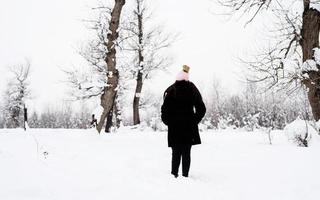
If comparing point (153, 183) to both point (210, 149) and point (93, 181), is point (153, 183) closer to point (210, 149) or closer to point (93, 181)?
point (93, 181)

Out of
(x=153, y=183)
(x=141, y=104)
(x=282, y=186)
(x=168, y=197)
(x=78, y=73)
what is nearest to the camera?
(x=168, y=197)

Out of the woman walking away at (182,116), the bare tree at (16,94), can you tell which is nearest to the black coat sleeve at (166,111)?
the woman walking away at (182,116)

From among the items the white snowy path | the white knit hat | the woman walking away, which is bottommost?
the white snowy path

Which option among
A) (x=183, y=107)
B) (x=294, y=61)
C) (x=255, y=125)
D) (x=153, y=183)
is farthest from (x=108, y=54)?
(x=255, y=125)

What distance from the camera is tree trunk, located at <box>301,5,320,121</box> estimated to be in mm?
8875

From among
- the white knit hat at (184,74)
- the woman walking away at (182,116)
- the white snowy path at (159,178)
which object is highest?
the white knit hat at (184,74)

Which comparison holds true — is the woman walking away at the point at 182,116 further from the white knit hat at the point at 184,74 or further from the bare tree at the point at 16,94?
the bare tree at the point at 16,94

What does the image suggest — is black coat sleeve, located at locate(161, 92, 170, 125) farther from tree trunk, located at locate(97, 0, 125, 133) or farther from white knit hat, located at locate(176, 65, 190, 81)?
tree trunk, located at locate(97, 0, 125, 133)

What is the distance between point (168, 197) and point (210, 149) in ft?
16.3

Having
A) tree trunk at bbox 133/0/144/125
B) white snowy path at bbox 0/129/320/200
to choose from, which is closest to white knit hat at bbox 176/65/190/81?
white snowy path at bbox 0/129/320/200

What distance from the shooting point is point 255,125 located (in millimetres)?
23188

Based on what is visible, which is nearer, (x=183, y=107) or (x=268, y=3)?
(x=183, y=107)

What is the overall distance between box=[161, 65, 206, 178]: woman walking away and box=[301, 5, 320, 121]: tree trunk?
4417 millimetres

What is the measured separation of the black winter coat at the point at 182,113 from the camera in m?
5.50
